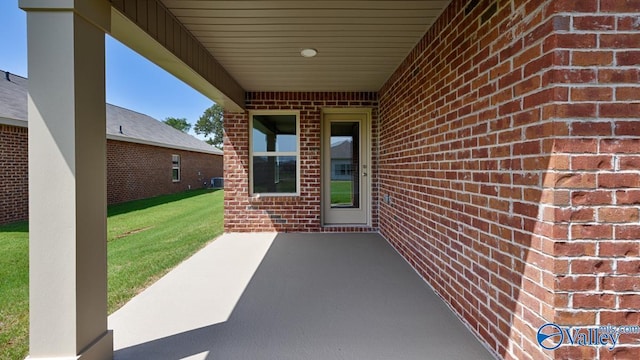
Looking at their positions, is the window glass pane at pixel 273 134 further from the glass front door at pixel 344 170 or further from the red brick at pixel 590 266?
the red brick at pixel 590 266

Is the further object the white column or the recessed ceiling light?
the recessed ceiling light

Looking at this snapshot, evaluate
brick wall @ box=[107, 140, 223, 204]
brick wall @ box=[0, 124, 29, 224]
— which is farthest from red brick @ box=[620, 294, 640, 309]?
brick wall @ box=[107, 140, 223, 204]

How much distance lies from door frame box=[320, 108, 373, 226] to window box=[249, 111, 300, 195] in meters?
0.52

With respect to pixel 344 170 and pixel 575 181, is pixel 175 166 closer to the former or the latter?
pixel 344 170

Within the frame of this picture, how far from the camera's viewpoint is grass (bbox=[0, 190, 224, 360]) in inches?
102

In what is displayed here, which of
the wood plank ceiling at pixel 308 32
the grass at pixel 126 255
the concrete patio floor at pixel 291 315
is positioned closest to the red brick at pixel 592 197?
the concrete patio floor at pixel 291 315

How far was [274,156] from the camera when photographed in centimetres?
595

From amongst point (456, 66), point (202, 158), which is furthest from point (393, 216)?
point (202, 158)

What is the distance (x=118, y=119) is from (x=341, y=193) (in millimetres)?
12054

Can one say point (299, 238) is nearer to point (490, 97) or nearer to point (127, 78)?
point (490, 97)

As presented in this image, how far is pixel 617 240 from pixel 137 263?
4.67 meters

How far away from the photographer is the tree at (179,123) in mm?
48719

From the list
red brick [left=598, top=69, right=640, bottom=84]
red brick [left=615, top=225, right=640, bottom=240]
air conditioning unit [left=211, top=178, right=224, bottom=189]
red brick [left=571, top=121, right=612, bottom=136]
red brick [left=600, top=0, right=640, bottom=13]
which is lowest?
air conditioning unit [left=211, top=178, right=224, bottom=189]

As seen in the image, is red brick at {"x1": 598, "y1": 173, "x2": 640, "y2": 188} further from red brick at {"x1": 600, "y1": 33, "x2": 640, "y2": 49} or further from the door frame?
the door frame
